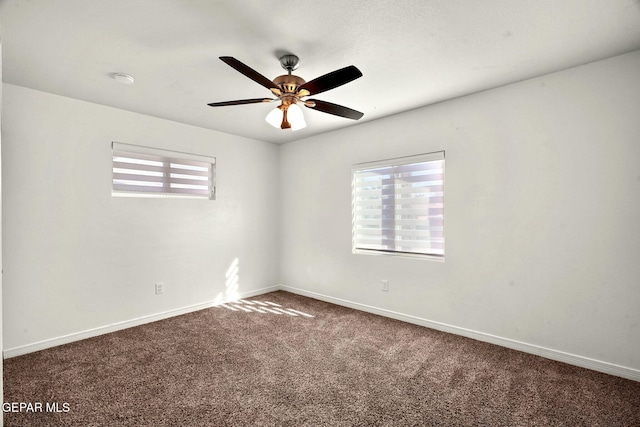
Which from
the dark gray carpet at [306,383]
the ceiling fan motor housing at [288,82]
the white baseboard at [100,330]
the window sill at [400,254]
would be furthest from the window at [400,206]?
the white baseboard at [100,330]

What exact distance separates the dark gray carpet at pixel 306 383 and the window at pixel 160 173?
1.58 meters

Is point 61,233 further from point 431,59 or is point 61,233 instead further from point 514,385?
point 514,385

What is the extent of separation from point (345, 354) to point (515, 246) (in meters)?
1.79

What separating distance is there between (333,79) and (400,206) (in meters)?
2.09

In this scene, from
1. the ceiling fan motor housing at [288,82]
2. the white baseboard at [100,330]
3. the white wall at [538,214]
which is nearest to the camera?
the ceiling fan motor housing at [288,82]

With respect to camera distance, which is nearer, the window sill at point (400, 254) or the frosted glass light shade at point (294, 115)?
the frosted glass light shade at point (294, 115)

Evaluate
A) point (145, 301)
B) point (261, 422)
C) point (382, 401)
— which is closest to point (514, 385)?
point (382, 401)

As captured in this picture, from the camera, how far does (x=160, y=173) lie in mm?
3785

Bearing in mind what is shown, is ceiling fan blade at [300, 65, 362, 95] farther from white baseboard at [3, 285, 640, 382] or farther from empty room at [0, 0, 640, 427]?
white baseboard at [3, 285, 640, 382]

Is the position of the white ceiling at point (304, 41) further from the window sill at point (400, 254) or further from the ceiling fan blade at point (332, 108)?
the window sill at point (400, 254)

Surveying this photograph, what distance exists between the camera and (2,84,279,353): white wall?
2.82m

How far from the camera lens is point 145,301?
11.8 ft

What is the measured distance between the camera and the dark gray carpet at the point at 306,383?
1.94 m

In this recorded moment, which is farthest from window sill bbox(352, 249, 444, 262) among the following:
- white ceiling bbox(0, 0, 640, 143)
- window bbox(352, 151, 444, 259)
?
white ceiling bbox(0, 0, 640, 143)
